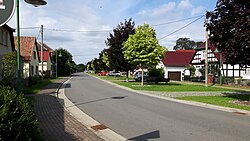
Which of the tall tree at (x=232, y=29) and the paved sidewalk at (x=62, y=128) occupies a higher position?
the tall tree at (x=232, y=29)

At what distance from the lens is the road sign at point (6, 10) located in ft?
10.5

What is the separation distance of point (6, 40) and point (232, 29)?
60.5 feet

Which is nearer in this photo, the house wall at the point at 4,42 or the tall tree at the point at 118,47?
the house wall at the point at 4,42

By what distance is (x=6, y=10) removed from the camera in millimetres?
3217

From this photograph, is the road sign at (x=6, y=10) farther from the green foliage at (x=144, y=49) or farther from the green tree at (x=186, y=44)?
the green tree at (x=186, y=44)

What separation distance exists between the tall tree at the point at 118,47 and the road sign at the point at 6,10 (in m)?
36.4

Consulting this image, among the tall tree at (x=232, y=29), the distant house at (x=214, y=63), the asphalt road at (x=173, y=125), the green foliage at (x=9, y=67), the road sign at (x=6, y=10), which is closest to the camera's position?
the road sign at (x=6, y=10)

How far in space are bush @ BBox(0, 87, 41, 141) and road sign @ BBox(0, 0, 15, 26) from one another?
1626 millimetres

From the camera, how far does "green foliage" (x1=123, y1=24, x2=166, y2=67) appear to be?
3073cm

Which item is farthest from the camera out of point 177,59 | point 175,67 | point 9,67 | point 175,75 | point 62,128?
point 177,59

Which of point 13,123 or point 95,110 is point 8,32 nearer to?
point 95,110

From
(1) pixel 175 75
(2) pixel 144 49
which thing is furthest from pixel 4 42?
(1) pixel 175 75

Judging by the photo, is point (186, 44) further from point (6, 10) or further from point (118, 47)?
point (6, 10)

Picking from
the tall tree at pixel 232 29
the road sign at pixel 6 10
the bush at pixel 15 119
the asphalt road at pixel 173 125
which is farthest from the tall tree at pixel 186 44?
the road sign at pixel 6 10
